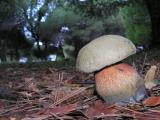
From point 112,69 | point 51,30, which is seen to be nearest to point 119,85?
point 112,69

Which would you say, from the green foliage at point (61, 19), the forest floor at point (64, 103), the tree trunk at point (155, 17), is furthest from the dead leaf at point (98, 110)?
the green foliage at point (61, 19)

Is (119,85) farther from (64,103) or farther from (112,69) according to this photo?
(64,103)

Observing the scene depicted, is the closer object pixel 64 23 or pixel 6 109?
pixel 6 109

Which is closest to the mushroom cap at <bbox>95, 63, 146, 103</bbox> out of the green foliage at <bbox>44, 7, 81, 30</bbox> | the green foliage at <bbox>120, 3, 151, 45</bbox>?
the green foliage at <bbox>120, 3, 151, 45</bbox>

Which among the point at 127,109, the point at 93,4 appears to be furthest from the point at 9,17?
the point at 127,109

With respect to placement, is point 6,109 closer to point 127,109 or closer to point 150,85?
point 127,109

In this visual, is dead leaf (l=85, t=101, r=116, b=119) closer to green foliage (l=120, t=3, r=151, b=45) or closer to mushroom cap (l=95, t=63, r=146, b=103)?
mushroom cap (l=95, t=63, r=146, b=103)

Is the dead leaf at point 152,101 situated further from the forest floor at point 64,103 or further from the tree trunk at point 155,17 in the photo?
the tree trunk at point 155,17
